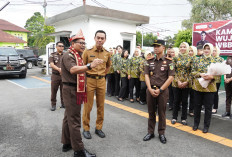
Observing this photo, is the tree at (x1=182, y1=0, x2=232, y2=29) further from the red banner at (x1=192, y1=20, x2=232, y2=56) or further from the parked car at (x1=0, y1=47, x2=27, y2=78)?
the parked car at (x1=0, y1=47, x2=27, y2=78)

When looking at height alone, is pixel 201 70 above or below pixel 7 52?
below

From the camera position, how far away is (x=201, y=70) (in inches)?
178

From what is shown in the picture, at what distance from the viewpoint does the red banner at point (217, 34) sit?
9219 mm

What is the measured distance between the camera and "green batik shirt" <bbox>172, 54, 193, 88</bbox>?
488cm

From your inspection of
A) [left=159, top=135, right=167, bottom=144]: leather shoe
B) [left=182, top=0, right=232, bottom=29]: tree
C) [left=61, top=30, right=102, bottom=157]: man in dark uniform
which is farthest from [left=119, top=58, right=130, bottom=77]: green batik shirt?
[left=182, top=0, right=232, bottom=29]: tree

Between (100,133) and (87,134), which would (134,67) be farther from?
(87,134)

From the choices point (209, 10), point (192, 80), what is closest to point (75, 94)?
point (192, 80)

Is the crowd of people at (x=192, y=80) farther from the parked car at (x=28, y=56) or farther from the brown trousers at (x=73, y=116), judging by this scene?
the parked car at (x=28, y=56)

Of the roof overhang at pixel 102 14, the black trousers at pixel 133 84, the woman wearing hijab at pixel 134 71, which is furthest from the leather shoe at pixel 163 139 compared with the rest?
the roof overhang at pixel 102 14

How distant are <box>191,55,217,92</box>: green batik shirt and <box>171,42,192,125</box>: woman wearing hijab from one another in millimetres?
249

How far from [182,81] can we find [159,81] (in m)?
1.37

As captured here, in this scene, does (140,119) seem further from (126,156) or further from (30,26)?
(30,26)

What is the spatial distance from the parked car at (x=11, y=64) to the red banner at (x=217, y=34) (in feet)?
32.1

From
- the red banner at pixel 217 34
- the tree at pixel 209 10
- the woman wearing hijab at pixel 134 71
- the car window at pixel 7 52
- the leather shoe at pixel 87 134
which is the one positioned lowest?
the leather shoe at pixel 87 134
